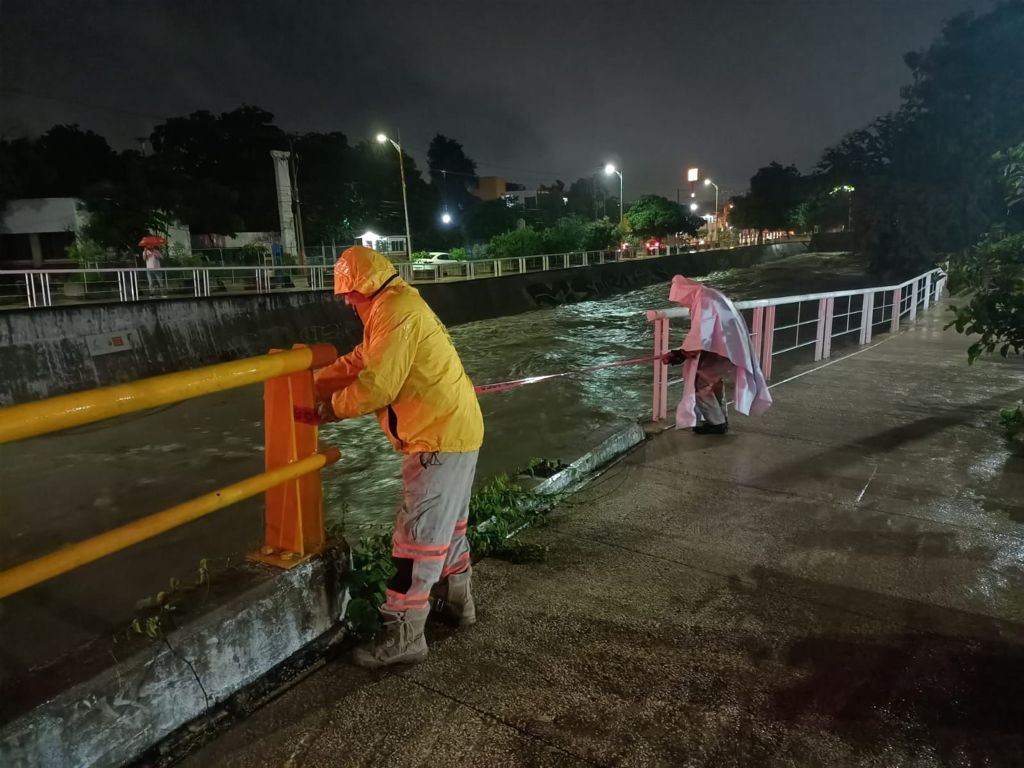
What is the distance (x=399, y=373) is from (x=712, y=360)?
3685 mm

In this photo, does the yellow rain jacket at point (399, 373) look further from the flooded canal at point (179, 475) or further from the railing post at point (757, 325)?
the railing post at point (757, 325)

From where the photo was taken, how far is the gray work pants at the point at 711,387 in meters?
5.61

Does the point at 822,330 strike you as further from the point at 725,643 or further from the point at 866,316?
the point at 725,643

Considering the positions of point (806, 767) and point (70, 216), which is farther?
point (70, 216)

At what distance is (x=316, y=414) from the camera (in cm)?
257

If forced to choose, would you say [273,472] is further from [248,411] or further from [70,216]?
[70,216]

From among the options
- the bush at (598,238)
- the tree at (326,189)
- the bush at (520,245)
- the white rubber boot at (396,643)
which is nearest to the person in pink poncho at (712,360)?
the white rubber boot at (396,643)

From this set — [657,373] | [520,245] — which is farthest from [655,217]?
[657,373]

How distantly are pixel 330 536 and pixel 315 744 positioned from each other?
81 cm

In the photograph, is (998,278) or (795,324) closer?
(998,278)

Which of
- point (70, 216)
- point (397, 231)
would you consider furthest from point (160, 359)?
point (397, 231)

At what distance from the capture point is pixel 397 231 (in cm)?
4841

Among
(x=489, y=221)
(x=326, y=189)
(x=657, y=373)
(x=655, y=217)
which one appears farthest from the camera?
(x=655, y=217)

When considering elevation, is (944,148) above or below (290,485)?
above
